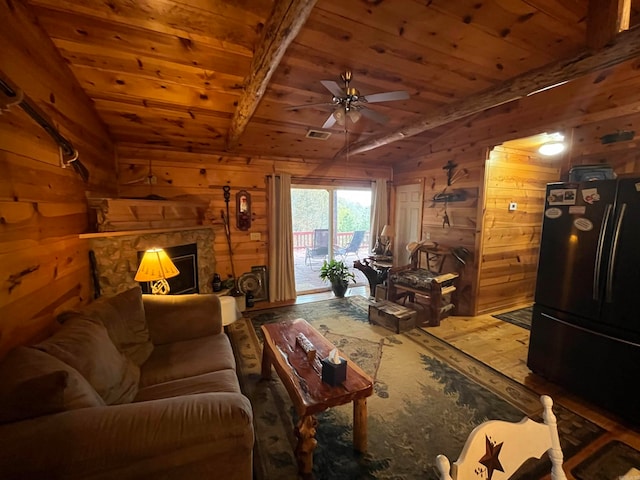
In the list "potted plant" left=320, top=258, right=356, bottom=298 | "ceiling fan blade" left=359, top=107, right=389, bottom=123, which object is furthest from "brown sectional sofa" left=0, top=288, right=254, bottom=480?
"potted plant" left=320, top=258, right=356, bottom=298

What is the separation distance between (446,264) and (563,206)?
210cm

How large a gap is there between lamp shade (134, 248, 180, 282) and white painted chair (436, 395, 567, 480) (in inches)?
93.6

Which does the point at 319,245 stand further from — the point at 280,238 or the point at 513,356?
the point at 513,356

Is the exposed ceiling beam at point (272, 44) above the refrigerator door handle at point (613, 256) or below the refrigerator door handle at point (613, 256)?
above

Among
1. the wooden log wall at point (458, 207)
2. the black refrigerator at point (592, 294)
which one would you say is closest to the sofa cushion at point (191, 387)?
the black refrigerator at point (592, 294)

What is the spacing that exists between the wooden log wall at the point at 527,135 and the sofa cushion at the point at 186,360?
11.1ft

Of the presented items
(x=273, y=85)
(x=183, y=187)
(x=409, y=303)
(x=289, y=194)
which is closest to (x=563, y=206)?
(x=409, y=303)

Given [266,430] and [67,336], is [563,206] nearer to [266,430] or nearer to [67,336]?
[266,430]

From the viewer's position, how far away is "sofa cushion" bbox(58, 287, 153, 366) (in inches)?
68.8

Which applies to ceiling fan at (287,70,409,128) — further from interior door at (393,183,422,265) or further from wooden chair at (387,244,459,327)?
interior door at (393,183,422,265)

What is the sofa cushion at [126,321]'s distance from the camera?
1747 millimetres

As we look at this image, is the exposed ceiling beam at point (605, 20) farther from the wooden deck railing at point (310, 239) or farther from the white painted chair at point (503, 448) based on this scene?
the wooden deck railing at point (310, 239)

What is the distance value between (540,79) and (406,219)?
3.01 meters

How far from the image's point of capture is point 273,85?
2.73 meters
